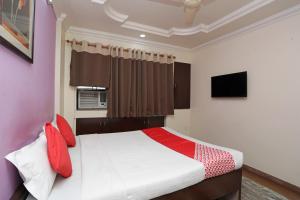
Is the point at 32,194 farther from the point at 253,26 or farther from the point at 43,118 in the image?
the point at 253,26

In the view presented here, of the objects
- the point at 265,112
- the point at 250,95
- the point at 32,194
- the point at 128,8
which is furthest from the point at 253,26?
the point at 32,194

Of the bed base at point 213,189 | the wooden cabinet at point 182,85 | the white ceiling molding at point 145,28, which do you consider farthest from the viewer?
the wooden cabinet at point 182,85

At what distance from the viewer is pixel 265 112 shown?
2635mm

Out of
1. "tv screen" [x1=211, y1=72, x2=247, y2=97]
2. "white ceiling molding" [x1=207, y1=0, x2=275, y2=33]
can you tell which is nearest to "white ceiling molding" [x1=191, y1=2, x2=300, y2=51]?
"white ceiling molding" [x1=207, y1=0, x2=275, y2=33]

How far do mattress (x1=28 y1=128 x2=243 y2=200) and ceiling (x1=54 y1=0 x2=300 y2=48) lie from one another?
1840 mm

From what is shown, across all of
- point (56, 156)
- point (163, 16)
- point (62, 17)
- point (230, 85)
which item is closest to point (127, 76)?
point (163, 16)

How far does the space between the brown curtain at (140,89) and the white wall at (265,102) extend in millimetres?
1098

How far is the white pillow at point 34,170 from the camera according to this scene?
100 cm

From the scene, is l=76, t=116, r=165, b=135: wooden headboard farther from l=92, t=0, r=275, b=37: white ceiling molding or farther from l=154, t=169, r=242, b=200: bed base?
l=154, t=169, r=242, b=200: bed base

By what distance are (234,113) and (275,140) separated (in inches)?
32.5

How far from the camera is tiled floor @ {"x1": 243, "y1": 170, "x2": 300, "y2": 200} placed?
2092mm

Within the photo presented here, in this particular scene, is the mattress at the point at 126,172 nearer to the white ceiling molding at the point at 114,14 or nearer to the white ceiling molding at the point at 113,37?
the white ceiling molding at the point at 114,14

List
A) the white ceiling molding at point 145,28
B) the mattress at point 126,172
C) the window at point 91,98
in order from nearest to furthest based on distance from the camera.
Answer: the mattress at point 126,172 → the white ceiling molding at point 145,28 → the window at point 91,98

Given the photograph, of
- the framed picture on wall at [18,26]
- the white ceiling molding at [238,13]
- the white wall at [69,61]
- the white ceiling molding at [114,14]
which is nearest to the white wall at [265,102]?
the white ceiling molding at [238,13]
